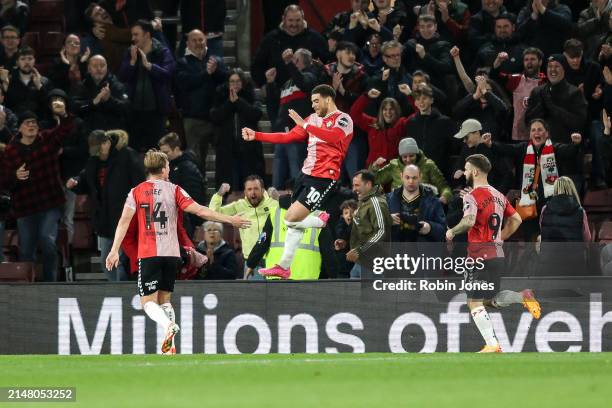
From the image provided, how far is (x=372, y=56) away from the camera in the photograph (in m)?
18.3

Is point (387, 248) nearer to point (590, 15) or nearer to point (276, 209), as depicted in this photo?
point (276, 209)

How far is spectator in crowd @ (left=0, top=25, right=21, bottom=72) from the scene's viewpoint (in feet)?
62.4

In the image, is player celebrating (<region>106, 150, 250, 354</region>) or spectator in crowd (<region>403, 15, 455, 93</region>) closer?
player celebrating (<region>106, 150, 250, 354</region>)

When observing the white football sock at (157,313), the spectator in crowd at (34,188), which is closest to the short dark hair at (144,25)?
the spectator in crowd at (34,188)

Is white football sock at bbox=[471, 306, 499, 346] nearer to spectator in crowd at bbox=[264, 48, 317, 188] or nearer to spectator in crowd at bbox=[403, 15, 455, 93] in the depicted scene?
spectator in crowd at bbox=[264, 48, 317, 188]

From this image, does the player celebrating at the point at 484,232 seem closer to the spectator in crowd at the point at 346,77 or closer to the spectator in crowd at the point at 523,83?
the spectator in crowd at the point at 523,83

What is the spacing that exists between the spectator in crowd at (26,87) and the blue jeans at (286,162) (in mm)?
3250

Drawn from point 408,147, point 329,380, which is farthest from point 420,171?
point 329,380

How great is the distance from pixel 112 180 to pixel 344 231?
3.04 meters

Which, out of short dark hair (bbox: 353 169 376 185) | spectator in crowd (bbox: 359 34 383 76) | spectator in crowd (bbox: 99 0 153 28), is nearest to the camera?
short dark hair (bbox: 353 169 376 185)

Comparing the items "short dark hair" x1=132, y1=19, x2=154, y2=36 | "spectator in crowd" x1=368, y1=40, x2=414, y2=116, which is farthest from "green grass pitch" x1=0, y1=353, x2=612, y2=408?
"short dark hair" x1=132, y1=19, x2=154, y2=36

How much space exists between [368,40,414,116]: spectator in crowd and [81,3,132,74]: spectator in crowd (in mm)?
4037

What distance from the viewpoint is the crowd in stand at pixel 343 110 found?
1596 centimetres

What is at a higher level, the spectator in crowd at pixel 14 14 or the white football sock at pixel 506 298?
the spectator in crowd at pixel 14 14
